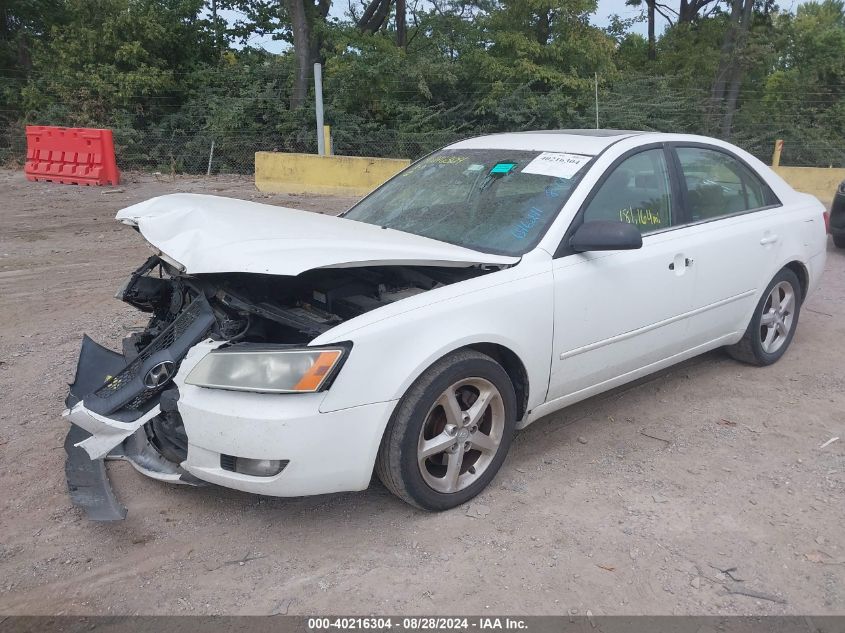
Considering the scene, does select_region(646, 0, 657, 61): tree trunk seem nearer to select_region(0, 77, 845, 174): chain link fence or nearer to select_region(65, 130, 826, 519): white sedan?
select_region(0, 77, 845, 174): chain link fence

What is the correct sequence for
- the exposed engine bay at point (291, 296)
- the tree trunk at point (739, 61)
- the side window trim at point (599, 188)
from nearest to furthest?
the exposed engine bay at point (291, 296)
the side window trim at point (599, 188)
the tree trunk at point (739, 61)

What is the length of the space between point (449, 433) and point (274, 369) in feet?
2.74

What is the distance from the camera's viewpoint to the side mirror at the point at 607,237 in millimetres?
3295

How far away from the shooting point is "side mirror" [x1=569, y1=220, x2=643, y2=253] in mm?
3295

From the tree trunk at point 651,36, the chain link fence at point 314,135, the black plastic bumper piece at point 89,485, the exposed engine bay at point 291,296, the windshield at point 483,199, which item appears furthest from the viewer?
the tree trunk at point 651,36

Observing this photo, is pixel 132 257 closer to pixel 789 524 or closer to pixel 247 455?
pixel 247 455

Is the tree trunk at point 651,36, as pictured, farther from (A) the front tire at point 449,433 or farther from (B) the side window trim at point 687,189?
(A) the front tire at point 449,433

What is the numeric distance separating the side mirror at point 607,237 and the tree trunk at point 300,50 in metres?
14.6

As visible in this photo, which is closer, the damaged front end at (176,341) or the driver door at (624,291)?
the damaged front end at (176,341)

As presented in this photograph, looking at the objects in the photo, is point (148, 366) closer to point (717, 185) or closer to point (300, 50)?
point (717, 185)

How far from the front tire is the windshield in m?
0.68

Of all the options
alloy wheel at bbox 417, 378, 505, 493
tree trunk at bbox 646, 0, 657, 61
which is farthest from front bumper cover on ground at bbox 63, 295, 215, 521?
tree trunk at bbox 646, 0, 657, 61

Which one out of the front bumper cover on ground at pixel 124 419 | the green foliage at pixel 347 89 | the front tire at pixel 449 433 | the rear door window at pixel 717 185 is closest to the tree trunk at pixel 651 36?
the green foliage at pixel 347 89


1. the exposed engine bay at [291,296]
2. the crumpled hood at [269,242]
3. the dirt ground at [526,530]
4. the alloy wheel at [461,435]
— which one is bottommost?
the dirt ground at [526,530]
